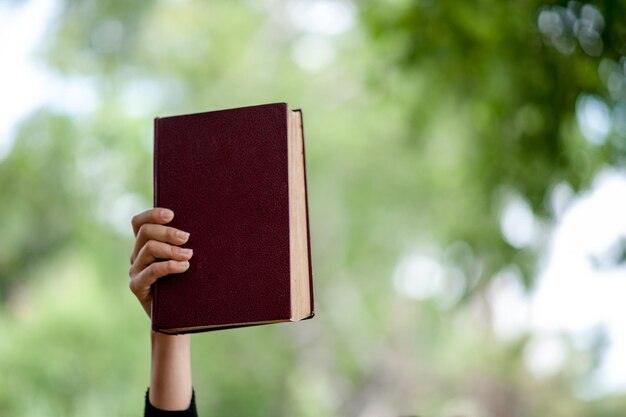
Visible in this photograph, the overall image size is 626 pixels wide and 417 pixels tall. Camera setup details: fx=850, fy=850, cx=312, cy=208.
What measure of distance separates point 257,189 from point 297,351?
25.2 ft

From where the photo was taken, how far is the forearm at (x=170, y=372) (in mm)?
1201

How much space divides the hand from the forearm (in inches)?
5.4

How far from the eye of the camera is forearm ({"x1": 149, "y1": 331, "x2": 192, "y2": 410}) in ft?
3.94

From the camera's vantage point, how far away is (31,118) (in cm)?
726

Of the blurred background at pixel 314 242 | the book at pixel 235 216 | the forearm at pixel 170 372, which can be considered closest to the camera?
the book at pixel 235 216

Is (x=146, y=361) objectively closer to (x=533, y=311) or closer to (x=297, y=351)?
(x=297, y=351)

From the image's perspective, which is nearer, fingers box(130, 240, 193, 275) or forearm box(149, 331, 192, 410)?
fingers box(130, 240, 193, 275)

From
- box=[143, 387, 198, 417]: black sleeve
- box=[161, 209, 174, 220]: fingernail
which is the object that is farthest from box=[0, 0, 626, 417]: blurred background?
box=[161, 209, 174, 220]: fingernail

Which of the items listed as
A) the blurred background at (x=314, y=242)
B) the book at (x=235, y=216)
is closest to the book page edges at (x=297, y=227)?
the book at (x=235, y=216)


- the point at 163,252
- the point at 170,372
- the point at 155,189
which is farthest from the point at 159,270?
the point at 170,372

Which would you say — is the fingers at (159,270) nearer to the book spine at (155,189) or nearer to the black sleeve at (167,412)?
the book spine at (155,189)

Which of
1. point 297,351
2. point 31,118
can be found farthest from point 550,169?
point 297,351

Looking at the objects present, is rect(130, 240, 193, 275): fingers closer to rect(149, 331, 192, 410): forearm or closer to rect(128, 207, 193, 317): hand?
rect(128, 207, 193, 317): hand

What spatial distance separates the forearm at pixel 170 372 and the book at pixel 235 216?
0.12m
